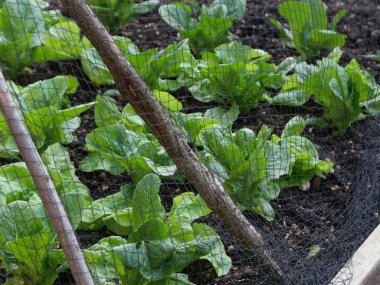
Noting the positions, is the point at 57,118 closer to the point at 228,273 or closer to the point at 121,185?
the point at 121,185

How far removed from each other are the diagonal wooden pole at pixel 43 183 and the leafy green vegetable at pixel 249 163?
81 cm

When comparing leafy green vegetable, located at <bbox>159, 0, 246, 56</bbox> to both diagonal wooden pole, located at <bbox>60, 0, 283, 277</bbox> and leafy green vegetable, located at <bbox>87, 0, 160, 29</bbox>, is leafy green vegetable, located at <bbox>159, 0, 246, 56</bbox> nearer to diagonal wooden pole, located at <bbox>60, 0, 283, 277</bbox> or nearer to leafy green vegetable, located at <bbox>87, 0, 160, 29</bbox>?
leafy green vegetable, located at <bbox>87, 0, 160, 29</bbox>

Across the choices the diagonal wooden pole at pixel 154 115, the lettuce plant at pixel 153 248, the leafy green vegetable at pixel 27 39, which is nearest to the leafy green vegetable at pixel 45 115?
the leafy green vegetable at pixel 27 39

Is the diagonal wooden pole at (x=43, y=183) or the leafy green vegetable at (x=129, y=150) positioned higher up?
the diagonal wooden pole at (x=43, y=183)

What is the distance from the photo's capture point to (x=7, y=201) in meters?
2.80

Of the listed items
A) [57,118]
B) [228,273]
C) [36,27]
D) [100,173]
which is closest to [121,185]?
[100,173]

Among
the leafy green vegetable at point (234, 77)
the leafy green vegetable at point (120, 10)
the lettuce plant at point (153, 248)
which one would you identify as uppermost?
the leafy green vegetable at point (120, 10)

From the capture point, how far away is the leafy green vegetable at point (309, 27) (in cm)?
387

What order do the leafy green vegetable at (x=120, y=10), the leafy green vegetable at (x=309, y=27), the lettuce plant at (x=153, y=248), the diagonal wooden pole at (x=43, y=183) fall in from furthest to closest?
the leafy green vegetable at (x=120, y=10)
the leafy green vegetable at (x=309, y=27)
the lettuce plant at (x=153, y=248)
the diagonal wooden pole at (x=43, y=183)

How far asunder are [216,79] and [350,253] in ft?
3.32

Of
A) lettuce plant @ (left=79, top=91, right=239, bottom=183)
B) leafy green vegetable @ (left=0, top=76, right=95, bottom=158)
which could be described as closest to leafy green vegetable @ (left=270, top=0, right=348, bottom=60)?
lettuce plant @ (left=79, top=91, right=239, bottom=183)

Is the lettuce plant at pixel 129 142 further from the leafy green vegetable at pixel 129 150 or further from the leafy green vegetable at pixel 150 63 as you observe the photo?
the leafy green vegetable at pixel 150 63

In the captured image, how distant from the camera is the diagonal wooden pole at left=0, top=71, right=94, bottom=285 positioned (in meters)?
2.14

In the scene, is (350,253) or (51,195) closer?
(51,195)
